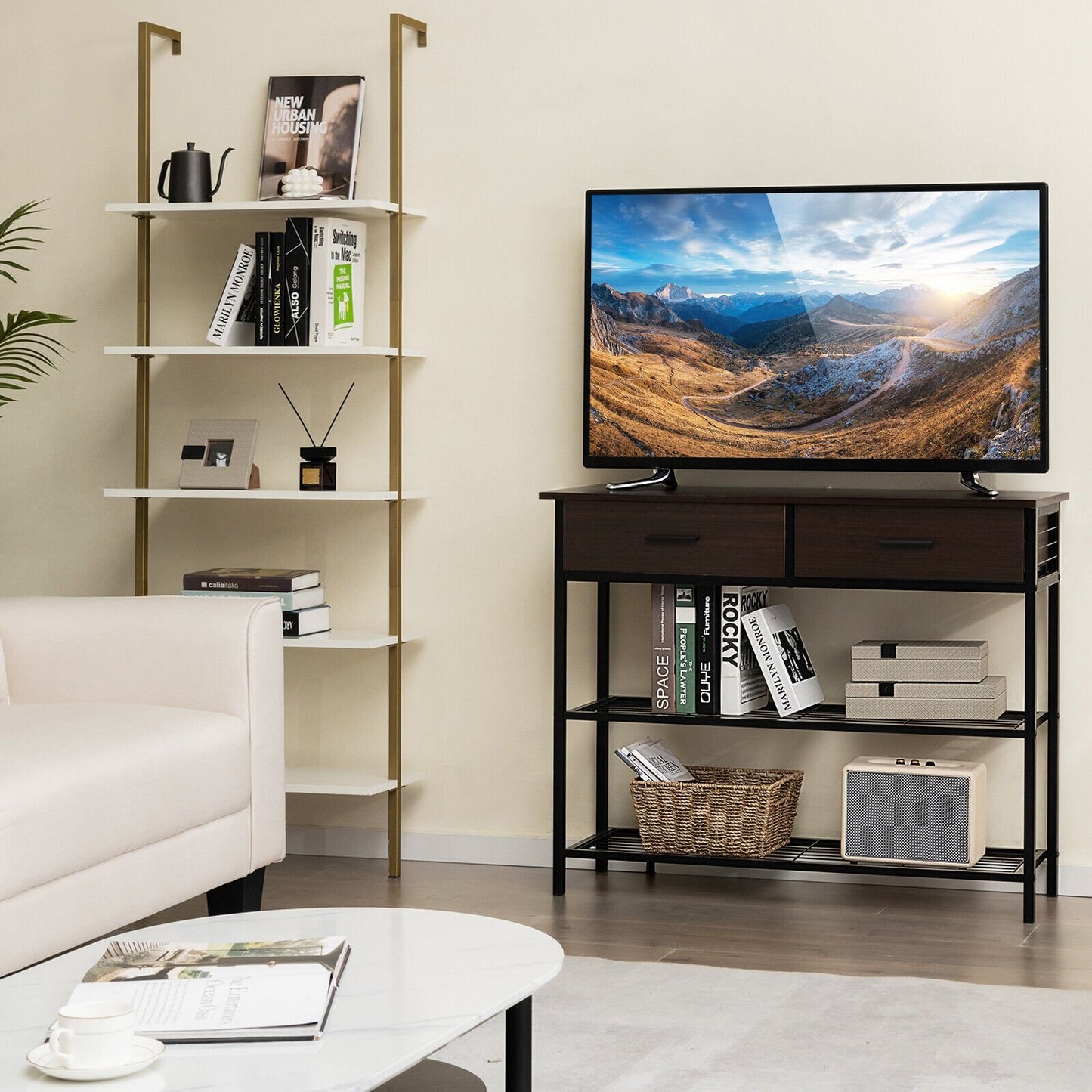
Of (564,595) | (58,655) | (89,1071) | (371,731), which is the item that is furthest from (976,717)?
(89,1071)

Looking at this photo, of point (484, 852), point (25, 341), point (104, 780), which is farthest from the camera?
point (25, 341)

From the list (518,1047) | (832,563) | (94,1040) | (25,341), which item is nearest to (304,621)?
(25,341)

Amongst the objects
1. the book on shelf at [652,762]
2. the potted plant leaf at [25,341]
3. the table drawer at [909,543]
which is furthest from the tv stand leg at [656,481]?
the potted plant leaf at [25,341]

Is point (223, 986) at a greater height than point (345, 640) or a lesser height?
lesser

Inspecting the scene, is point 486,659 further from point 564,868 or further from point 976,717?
point 976,717

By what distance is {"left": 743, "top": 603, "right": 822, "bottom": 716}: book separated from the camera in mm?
3500

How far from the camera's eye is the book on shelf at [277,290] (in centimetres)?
381

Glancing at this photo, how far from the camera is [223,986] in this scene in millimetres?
1694

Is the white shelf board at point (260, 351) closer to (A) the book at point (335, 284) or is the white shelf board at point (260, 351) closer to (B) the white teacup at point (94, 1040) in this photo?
(A) the book at point (335, 284)

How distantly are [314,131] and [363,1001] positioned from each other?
107 inches

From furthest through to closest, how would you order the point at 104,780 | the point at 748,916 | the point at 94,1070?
1. the point at 748,916
2. the point at 104,780
3. the point at 94,1070

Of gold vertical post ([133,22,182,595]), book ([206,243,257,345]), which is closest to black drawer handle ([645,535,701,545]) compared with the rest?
book ([206,243,257,345])

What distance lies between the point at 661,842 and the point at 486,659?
71cm

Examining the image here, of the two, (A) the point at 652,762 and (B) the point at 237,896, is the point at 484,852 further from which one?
(B) the point at 237,896
